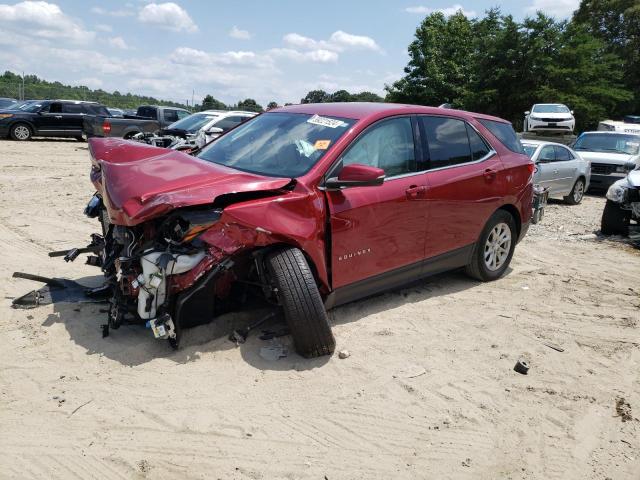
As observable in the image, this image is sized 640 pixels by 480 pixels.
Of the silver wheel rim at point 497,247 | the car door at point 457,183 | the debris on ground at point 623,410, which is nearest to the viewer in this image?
the debris on ground at point 623,410

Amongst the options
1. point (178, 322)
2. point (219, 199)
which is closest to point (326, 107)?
point (219, 199)

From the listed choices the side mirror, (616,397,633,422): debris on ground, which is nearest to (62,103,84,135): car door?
the side mirror

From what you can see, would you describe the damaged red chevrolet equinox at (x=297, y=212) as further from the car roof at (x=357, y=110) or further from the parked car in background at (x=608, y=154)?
the parked car in background at (x=608, y=154)

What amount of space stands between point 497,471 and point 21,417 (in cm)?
261

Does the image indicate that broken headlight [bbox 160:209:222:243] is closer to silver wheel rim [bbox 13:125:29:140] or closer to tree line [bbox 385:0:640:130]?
silver wheel rim [bbox 13:125:29:140]

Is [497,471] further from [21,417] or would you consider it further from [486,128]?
[486,128]

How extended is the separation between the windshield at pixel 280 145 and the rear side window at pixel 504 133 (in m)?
2.10

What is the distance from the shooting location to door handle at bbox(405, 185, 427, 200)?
15.8 ft

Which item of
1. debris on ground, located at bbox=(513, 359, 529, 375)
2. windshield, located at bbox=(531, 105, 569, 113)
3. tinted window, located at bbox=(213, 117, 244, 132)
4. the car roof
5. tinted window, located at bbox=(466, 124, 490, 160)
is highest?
windshield, located at bbox=(531, 105, 569, 113)

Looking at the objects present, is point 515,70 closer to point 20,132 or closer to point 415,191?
point 20,132

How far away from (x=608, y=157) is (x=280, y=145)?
1322 centimetres

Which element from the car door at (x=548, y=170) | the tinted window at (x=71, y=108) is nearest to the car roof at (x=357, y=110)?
the car door at (x=548, y=170)

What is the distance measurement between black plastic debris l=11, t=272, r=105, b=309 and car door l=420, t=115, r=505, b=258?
299 cm

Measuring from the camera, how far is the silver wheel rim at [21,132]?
2181cm
